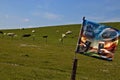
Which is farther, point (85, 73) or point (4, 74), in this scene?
point (85, 73)

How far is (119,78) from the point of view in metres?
34.2

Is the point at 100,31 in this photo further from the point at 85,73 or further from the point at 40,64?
the point at 40,64

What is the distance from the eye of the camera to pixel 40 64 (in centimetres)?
3981

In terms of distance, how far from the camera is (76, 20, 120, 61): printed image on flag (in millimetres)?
18219

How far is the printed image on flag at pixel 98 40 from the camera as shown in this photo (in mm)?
18219

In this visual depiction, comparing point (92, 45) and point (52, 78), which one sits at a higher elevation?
point (92, 45)

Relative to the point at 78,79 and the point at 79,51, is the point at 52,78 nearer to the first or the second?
the point at 78,79

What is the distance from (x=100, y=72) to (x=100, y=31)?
19.8 m

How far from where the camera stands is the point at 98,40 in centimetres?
1841

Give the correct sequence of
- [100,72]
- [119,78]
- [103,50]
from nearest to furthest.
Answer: [103,50] < [119,78] < [100,72]

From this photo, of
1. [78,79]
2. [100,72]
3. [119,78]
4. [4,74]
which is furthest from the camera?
[100,72]

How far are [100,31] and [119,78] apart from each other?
659 inches

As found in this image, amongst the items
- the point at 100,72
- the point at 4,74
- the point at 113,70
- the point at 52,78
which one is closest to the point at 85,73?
the point at 100,72

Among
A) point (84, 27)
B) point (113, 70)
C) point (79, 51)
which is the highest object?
point (84, 27)
